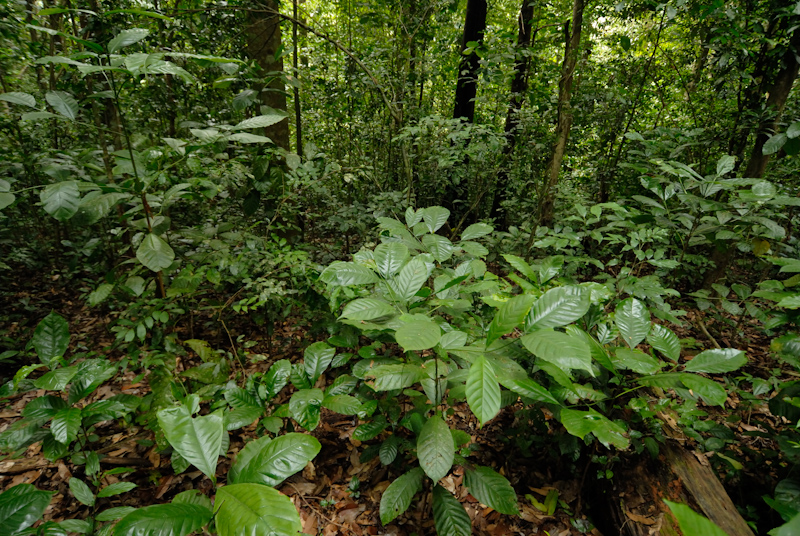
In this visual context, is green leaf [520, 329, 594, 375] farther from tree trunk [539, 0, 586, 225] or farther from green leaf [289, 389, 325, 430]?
tree trunk [539, 0, 586, 225]

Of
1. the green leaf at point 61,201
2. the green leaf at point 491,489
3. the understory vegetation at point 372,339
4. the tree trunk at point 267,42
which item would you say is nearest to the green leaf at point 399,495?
the understory vegetation at point 372,339

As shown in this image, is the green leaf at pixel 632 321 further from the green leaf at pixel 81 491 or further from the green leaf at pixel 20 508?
the green leaf at pixel 81 491

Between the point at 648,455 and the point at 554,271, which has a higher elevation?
the point at 554,271

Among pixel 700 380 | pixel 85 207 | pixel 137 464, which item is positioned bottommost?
pixel 137 464

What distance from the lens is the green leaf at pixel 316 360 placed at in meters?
1.55

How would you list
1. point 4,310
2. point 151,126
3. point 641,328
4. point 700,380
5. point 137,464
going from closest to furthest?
1. point 700,380
2. point 641,328
3. point 137,464
4. point 4,310
5. point 151,126

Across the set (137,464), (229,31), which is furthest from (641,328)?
(229,31)

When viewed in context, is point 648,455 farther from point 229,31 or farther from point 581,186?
point 229,31

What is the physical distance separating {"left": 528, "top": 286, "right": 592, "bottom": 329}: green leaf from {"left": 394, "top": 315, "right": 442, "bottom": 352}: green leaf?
1.06 ft

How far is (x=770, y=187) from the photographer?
1.65 meters

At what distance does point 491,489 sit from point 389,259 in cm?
99

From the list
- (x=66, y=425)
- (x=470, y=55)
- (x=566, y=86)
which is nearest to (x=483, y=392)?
(x=66, y=425)

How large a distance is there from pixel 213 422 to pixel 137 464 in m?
1.36

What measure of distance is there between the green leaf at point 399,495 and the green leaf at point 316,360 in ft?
1.83
